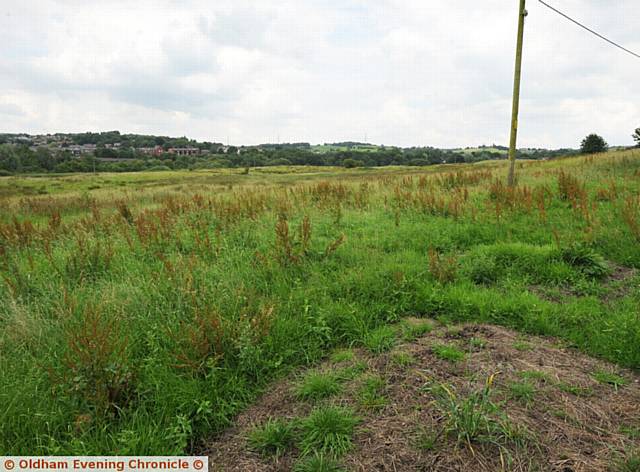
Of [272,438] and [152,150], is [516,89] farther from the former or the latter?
[152,150]

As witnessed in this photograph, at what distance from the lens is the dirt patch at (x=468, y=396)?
214cm

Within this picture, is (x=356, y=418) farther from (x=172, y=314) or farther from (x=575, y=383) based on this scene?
(x=172, y=314)

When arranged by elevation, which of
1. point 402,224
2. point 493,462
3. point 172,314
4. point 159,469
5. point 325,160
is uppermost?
point 325,160

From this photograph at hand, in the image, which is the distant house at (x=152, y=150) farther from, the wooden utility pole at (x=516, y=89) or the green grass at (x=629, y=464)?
the green grass at (x=629, y=464)

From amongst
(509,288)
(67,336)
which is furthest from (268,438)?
(509,288)

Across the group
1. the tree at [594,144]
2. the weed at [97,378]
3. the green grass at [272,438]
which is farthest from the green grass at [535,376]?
the tree at [594,144]

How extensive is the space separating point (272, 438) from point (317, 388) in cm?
55

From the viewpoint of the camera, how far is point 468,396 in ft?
8.38

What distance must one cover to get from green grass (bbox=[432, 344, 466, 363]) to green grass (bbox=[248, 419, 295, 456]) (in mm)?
1463

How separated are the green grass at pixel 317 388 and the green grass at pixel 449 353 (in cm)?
96

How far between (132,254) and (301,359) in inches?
163

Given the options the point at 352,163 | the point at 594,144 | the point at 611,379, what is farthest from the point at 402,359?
the point at 352,163

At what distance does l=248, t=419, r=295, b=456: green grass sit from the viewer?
233 centimetres

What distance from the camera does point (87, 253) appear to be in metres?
5.58
